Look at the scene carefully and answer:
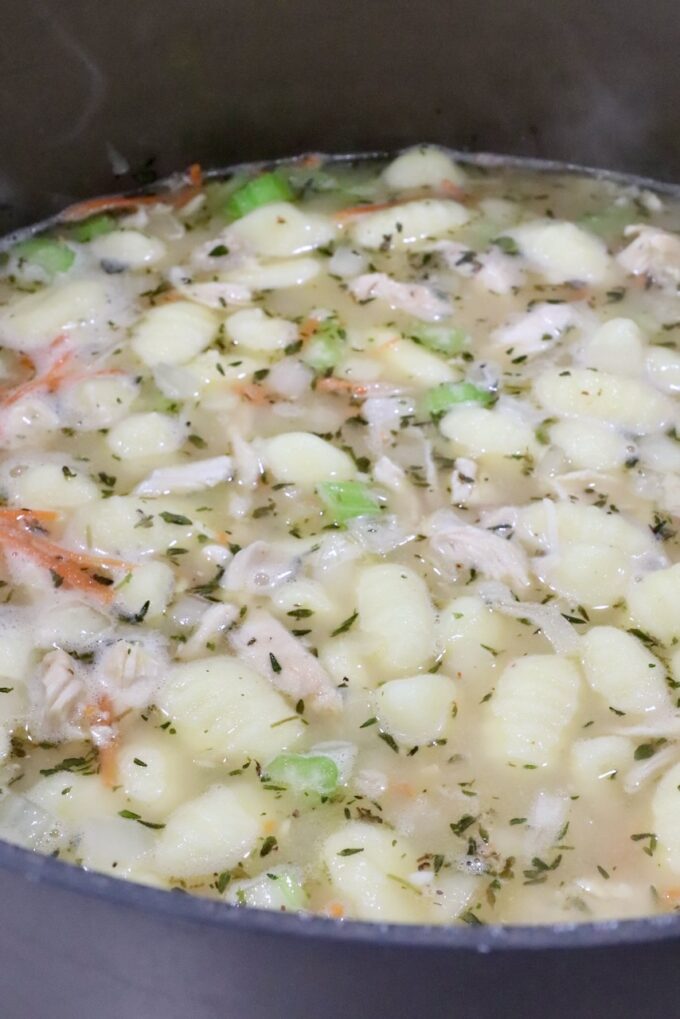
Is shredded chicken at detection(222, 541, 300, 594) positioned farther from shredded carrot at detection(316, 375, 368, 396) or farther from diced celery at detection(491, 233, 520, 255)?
diced celery at detection(491, 233, 520, 255)

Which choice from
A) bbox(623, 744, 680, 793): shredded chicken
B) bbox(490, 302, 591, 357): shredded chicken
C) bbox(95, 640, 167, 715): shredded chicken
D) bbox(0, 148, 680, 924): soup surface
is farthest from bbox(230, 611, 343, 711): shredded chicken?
bbox(490, 302, 591, 357): shredded chicken

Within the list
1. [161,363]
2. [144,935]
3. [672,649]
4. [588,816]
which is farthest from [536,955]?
[161,363]

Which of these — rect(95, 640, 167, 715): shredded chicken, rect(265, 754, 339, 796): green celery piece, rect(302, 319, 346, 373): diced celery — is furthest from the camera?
rect(302, 319, 346, 373): diced celery

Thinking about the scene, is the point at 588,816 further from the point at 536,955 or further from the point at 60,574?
the point at 60,574

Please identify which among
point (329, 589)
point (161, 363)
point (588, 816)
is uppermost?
point (161, 363)

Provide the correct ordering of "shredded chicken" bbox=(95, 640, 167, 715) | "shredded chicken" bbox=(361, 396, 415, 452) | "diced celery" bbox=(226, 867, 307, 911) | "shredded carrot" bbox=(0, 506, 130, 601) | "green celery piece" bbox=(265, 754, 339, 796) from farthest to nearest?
1. "shredded chicken" bbox=(361, 396, 415, 452)
2. "shredded carrot" bbox=(0, 506, 130, 601)
3. "shredded chicken" bbox=(95, 640, 167, 715)
4. "green celery piece" bbox=(265, 754, 339, 796)
5. "diced celery" bbox=(226, 867, 307, 911)

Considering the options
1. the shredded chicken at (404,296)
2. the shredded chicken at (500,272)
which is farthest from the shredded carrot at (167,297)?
the shredded chicken at (500,272)

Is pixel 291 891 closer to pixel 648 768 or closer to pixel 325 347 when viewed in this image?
pixel 648 768
